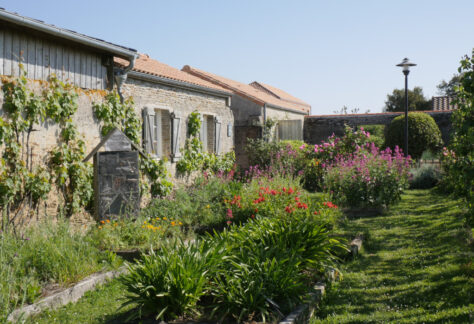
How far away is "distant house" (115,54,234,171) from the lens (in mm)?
9469

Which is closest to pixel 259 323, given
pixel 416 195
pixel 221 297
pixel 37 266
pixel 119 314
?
pixel 221 297

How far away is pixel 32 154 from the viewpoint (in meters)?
6.87

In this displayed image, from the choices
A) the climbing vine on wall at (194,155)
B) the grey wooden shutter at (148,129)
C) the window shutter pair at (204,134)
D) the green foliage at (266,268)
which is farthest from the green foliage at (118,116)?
the green foliage at (266,268)

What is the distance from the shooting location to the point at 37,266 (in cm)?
496

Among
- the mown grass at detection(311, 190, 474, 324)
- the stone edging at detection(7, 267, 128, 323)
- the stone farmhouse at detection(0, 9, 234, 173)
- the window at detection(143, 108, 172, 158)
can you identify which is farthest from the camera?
the window at detection(143, 108, 172, 158)

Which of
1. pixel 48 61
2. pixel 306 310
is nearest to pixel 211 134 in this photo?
pixel 48 61

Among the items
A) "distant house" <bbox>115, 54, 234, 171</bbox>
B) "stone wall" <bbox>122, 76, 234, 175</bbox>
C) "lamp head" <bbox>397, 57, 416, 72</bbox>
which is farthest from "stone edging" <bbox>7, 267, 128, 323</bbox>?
"lamp head" <bbox>397, 57, 416, 72</bbox>

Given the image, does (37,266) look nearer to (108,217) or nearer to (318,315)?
(108,217)

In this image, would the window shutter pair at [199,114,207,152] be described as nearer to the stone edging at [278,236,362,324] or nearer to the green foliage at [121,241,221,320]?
the stone edging at [278,236,362,324]

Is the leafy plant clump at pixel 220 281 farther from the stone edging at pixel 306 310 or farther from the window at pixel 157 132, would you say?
the window at pixel 157 132

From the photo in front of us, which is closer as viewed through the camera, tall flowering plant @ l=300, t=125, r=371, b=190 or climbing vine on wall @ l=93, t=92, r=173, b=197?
climbing vine on wall @ l=93, t=92, r=173, b=197

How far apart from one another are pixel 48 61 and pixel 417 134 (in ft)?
45.0

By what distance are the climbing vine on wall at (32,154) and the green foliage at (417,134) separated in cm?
1274

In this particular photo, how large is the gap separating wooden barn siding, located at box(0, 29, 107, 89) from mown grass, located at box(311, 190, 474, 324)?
565 centimetres
